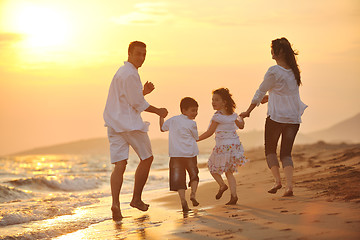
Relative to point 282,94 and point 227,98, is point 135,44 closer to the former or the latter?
point 227,98

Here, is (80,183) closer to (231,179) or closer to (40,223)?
(40,223)

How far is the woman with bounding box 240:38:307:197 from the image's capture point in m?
6.45

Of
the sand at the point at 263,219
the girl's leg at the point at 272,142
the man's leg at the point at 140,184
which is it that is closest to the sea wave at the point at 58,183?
the sand at the point at 263,219

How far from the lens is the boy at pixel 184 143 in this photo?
6629 mm

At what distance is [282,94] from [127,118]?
202 centimetres

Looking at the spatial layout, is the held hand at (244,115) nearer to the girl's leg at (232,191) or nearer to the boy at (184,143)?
the boy at (184,143)

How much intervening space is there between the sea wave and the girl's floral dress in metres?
8.51

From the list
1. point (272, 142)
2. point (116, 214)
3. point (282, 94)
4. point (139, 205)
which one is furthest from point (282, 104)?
point (116, 214)

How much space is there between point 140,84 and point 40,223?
7.68ft

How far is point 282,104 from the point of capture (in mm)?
6477

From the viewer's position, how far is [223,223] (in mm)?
4895

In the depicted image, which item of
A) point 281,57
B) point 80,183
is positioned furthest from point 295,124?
point 80,183

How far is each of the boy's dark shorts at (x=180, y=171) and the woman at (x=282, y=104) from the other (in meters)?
0.98

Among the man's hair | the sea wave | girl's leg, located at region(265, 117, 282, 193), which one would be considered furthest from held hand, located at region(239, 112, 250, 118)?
the sea wave
